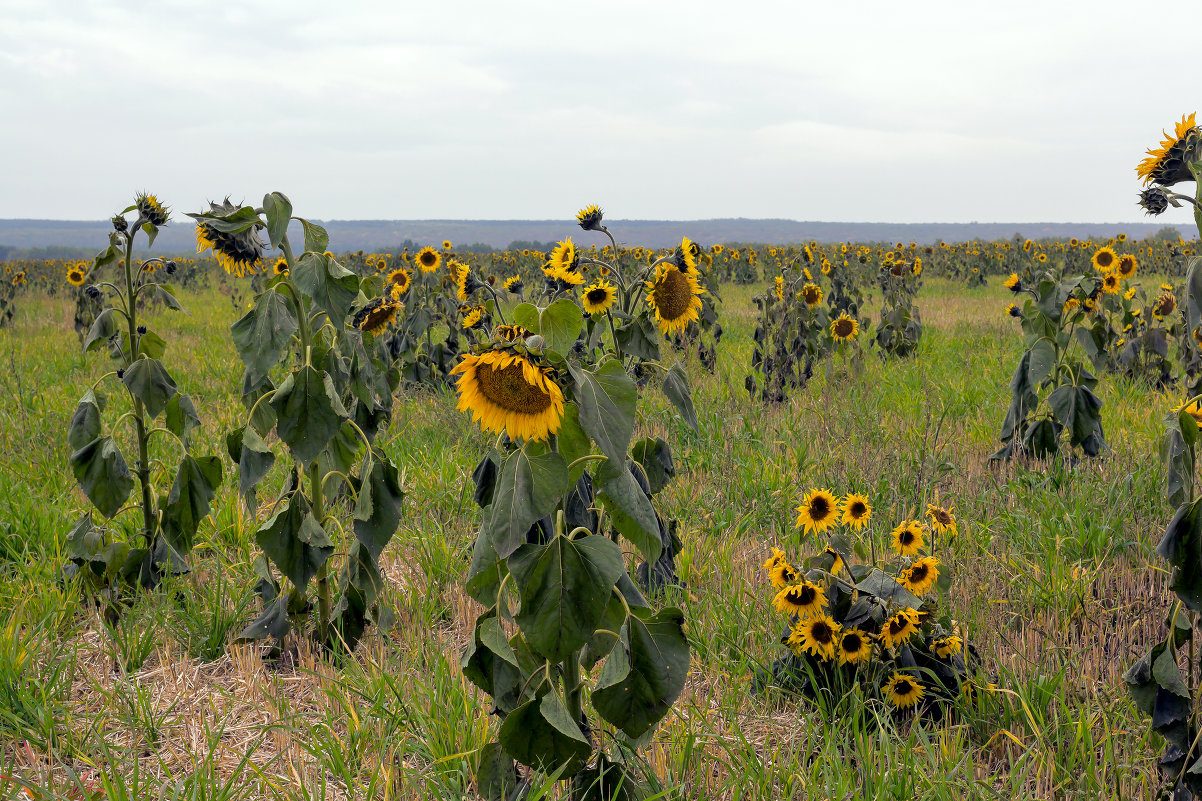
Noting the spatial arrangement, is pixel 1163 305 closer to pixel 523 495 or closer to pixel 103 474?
pixel 523 495

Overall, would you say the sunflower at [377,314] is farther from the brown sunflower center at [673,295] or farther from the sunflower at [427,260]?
the sunflower at [427,260]

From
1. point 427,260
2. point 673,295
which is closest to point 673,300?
point 673,295

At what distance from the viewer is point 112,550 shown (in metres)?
2.81

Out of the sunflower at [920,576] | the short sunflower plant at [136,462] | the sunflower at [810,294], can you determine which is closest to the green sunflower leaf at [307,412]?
the short sunflower plant at [136,462]

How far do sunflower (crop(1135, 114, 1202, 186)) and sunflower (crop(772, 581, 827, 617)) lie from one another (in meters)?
1.36

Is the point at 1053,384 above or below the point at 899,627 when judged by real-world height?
above

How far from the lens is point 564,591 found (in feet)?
4.46

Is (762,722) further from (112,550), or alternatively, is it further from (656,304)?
(112,550)

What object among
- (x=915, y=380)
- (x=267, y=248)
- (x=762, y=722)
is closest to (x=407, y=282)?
(x=915, y=380)

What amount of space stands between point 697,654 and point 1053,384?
3056mm

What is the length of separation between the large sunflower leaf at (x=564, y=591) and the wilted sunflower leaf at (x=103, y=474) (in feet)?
6.13

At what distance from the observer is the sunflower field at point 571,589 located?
1536 mm

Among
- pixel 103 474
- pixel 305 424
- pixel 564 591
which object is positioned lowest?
pixel 103 474

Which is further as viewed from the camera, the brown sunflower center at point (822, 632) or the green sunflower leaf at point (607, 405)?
the brown sunflower center at point (822, 632)
